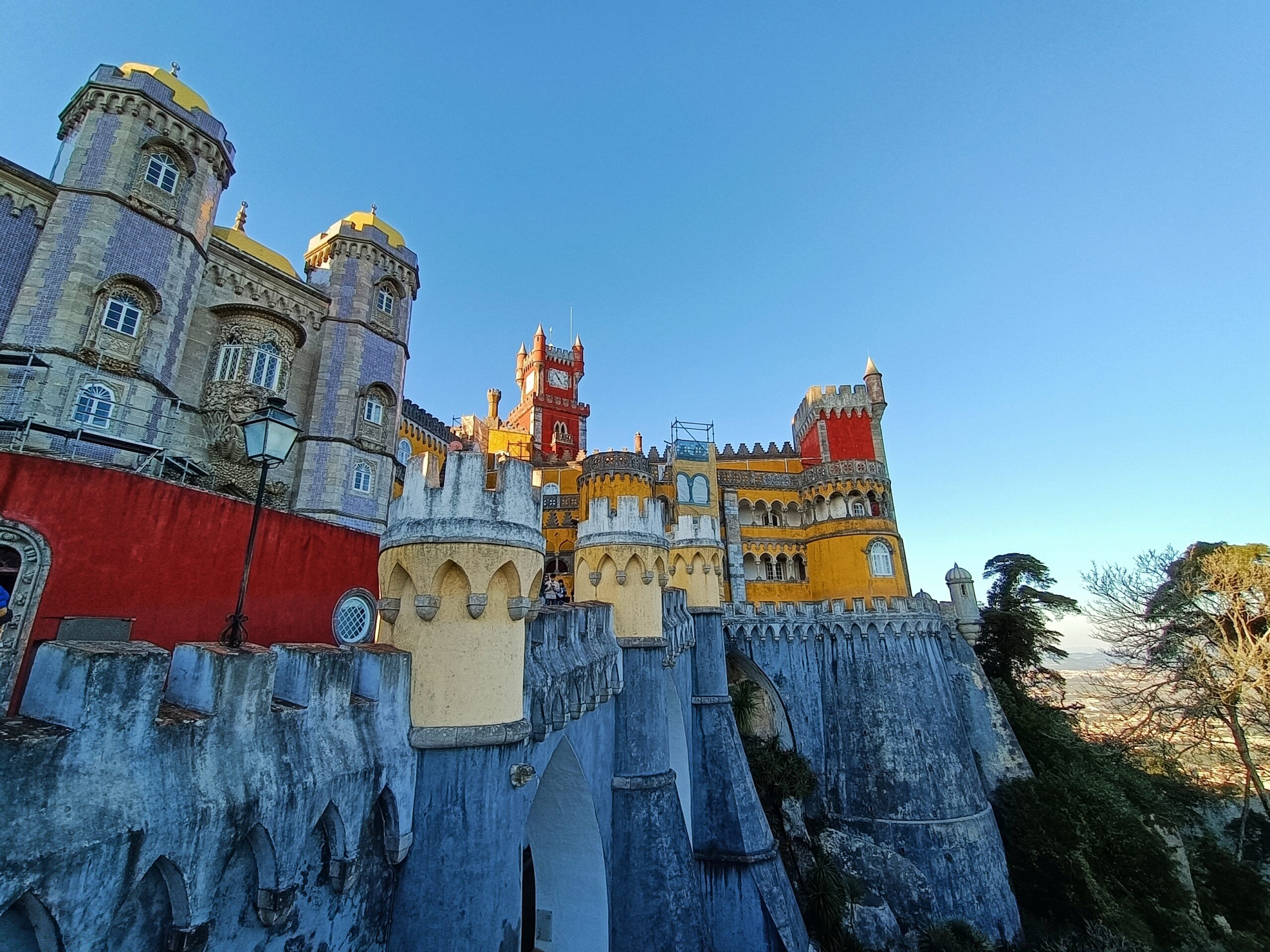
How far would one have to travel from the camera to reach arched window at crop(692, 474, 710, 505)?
3172 centimetres

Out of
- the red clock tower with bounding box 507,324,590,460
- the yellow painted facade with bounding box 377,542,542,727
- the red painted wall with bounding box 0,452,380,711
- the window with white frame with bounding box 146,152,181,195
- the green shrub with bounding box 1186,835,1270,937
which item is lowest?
the green shrub with bounding box 1186,835,1270,937

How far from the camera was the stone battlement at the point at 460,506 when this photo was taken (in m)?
6.24

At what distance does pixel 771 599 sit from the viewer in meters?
30.3

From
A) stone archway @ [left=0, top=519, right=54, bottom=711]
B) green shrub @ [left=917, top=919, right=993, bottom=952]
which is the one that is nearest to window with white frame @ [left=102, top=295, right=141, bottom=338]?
stone archway @ [left=0, top=519, right=54, bottom=711]

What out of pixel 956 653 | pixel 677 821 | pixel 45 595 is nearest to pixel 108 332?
pixel 45 595

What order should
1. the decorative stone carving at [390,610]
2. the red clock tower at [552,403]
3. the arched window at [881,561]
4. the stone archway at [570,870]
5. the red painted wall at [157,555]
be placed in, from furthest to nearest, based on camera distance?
the red clock tower at [552,403] → the arched window at [881,561] → the stone archway at [570,870] → the red painted wall at [157,555] → the decorative stone carving at [390,610]

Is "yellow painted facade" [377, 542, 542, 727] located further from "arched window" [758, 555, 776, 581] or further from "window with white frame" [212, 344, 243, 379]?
"arched window" [758, 555, 776, 581]

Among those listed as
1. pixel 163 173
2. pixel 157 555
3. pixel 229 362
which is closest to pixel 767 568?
pixel 229 362

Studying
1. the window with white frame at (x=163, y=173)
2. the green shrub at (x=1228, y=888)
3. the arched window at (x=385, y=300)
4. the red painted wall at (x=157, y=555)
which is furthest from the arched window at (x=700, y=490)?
the green shrub at (x=1228, y=888)

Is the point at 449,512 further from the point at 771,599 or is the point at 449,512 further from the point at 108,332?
the point at 771,599

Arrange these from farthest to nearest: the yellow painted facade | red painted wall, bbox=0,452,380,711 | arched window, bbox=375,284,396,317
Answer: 1. arched window, bbox=375,284,396,317
2. red painted wall, bbox=0,452,380,711
3. the yellow painted facade

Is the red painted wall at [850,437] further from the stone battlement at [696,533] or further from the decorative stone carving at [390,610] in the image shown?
the decorative stone carving at [390,610]

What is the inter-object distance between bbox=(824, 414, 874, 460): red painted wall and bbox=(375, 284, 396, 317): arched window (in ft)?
75.3

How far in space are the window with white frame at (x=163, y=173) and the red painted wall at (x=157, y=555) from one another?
12.4 meters
